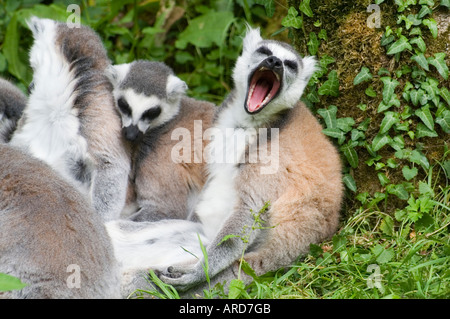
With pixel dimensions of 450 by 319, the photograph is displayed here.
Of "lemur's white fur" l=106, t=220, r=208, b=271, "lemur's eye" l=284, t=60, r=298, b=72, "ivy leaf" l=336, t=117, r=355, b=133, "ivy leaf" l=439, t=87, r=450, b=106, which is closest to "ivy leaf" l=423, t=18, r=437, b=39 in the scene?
"ivy leaf" l=439, t=87, r=450, b=106

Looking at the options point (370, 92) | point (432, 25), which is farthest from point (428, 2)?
point (370, 92)

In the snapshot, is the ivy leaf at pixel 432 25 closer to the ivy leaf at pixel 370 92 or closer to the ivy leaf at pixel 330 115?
the ivy leaf at pixel 370 92

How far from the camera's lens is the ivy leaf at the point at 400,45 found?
5.02 m

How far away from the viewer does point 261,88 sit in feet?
17.0

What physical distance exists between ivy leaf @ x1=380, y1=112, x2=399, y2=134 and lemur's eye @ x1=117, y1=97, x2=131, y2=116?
2.18m

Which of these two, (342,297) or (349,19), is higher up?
(349,19)

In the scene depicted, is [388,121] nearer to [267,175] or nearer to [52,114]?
[267,175]

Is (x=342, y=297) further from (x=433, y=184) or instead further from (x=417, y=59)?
(x=417, y=59)

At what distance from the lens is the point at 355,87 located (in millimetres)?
5410

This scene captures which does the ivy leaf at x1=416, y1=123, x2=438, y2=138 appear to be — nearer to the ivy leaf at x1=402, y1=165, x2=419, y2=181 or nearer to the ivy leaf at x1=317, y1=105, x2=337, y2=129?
the ivy leaf at x1=402, y1=165, x2=419, y2=181

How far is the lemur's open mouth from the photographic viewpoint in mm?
4977

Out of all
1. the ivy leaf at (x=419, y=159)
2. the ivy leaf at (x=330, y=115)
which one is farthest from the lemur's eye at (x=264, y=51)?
the ivy leaf at (x=419, y=159)

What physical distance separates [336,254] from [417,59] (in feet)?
5.62

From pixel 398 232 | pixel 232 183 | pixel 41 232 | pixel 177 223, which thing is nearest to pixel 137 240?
pixel 177 223
